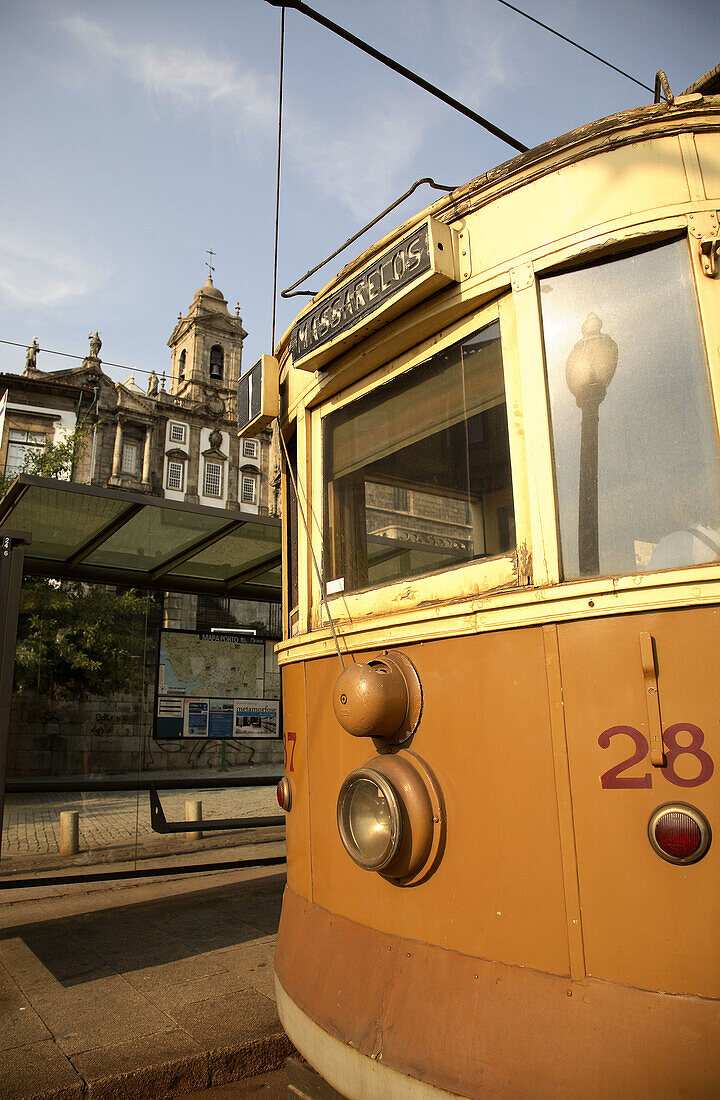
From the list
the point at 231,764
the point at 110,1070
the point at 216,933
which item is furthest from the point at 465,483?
the point at 231,764

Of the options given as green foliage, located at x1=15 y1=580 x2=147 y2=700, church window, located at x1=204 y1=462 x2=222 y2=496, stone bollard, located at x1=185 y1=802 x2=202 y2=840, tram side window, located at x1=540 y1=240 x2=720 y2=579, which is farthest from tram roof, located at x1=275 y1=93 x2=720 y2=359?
church window, located at x1=204 y1=462 x2=222 y2=496

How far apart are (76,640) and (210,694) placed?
6.56 m

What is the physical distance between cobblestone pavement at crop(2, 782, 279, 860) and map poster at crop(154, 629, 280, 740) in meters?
1.20

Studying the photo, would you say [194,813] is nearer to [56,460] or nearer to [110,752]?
[56,460]

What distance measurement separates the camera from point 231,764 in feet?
76.4

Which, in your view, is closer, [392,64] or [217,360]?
[392,64]

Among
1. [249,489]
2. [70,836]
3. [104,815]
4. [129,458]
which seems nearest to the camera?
[70,836]

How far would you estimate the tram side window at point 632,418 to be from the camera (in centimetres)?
190

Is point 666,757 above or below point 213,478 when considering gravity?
below

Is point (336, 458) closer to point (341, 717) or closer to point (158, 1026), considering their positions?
point (341, 717)

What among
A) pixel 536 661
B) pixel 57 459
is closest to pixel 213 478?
pixel 57 459

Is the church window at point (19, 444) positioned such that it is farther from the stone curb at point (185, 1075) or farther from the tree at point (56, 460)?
the stone curb at point (185, 1075)

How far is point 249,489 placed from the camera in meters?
37.0

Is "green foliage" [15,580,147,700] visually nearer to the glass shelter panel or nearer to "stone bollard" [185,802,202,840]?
the glass shelter panel
